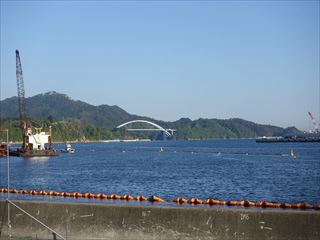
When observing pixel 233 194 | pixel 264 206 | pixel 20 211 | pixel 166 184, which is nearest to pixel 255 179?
pixel 166 184

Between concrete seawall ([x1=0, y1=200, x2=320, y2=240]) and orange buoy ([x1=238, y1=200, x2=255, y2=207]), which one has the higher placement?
concrete seawall ([x1=0, y1=200, x2=320, y2=240])

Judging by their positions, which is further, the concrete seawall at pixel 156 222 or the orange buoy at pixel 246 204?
the orange buoy at pixel 246 204

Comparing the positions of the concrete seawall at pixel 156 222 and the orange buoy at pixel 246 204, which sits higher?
the concrete seawall at pixel 156 222

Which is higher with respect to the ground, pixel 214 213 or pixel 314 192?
pixel 214 213

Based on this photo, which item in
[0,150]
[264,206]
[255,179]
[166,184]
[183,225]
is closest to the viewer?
[183,225]

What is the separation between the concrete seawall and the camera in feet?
38.2

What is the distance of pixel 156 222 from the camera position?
41.1 ft

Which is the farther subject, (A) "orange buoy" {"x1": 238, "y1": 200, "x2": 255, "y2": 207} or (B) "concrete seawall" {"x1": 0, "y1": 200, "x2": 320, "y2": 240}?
(A) "orange buoy" {"x1": 238, "y1": 200, "x2": 255, "y2": 207}

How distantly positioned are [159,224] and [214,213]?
1.40m

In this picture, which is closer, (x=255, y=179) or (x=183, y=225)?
(x=183, y=225)

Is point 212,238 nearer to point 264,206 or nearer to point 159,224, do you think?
point 159,224

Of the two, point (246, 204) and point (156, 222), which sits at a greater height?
point (156, 222)

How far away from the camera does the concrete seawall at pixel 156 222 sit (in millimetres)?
11648

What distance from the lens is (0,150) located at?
135000 mm
